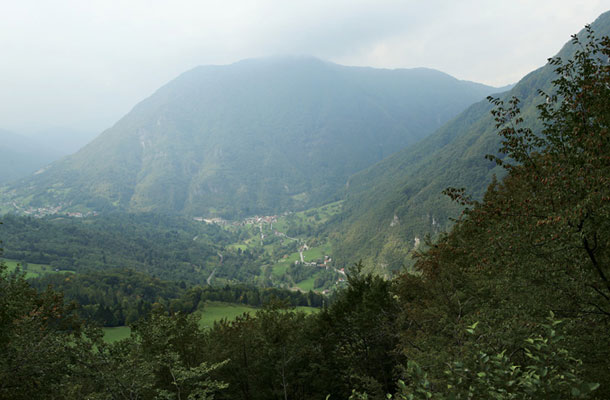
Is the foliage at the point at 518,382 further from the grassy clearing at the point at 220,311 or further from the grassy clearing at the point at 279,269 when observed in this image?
the grassy clearing at the point at 279,269

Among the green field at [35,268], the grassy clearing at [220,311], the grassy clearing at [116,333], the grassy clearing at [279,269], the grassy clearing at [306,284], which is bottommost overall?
the grassy clearing at [306,284]

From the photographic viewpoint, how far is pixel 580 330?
9211mm

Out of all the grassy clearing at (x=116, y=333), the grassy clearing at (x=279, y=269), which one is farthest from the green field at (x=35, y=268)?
the grassy clearing at (x=279, y=269)

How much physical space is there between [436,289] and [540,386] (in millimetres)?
Answer: 16251

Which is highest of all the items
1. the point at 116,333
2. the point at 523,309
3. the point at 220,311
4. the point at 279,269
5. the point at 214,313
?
the point at 523,309

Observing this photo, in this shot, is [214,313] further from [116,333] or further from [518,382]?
[518,382]

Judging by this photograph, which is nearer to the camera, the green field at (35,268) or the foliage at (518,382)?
the foliage at (518,382)

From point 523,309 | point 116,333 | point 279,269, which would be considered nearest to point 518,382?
point 523,309

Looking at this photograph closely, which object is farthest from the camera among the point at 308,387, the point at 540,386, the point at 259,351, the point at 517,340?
the point at 308,387

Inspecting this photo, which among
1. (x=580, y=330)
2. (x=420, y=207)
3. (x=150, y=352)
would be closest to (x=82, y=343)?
(x=150, y=352)

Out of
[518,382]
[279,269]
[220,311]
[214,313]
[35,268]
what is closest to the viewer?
[518,382]

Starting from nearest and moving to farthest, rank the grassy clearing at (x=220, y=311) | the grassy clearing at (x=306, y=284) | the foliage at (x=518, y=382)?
the foliage at (x=518, y=382) < the grassy clearing at (x=220, y=311) < the grassy clearing at (x=306, y=284)

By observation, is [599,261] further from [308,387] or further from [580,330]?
[308,387]

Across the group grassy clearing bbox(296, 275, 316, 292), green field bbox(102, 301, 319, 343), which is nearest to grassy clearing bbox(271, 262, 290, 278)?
grassy clearing bbox(296, 275, 316, 292)
